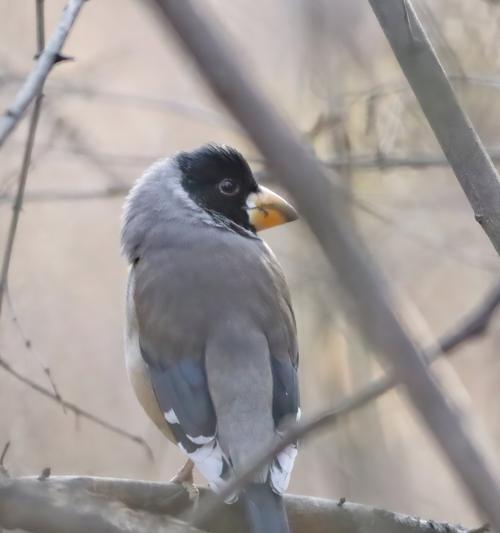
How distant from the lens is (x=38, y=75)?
2.23 m

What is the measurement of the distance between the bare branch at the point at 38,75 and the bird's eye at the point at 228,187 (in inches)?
84.3

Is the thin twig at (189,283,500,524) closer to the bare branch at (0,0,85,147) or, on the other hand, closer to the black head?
the bare branch at (0,0,85,147)

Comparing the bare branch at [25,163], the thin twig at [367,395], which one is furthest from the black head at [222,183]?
the thin twig at [367,395]

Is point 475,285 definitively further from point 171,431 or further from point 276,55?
point 171,431

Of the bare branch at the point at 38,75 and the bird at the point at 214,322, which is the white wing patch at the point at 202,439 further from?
the bare branch at the point at 38,75

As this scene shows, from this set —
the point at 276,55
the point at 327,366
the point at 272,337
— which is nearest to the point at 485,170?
the point at 272,337

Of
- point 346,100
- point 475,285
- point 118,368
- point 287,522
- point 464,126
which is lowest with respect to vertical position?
point 118,368

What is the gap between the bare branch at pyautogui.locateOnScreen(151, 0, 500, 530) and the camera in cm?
119

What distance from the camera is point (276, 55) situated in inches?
266

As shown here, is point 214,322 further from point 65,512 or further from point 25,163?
point 65,512

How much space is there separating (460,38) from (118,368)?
9.78ft

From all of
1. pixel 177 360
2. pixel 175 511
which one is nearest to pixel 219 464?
pixel 175 511

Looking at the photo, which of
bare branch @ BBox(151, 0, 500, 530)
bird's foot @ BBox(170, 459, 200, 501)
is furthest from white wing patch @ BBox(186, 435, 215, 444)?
bare branch @ BBox(151, 0, 500, 530)

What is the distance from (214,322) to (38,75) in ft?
5.37
